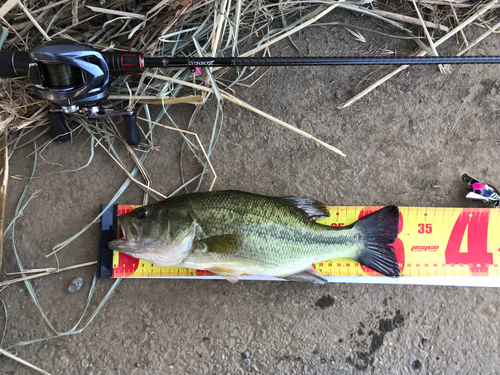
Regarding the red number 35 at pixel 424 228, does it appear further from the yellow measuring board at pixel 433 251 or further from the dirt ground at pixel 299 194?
the dirt ground at pixel 299 194

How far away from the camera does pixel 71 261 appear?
98.6 inches

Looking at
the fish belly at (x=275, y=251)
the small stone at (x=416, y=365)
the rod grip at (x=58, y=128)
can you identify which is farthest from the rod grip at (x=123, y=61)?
the small stone at (x=416, y=365)

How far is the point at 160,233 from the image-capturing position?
6.75 feet

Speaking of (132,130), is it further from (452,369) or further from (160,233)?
(452,369)

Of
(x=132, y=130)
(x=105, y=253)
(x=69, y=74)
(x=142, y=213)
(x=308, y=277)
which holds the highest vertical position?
(x=69, y=74)

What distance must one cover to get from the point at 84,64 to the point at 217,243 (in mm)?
1314

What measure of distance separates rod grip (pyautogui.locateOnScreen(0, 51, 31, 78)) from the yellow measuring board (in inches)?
41.3

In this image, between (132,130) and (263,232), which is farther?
(132,130)

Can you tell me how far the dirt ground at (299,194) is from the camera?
8.18 ft

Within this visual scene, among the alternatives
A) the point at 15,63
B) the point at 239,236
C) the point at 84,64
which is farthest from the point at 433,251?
the point at 15,63

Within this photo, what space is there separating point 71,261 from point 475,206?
10.1ft

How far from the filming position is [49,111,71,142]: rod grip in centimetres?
232

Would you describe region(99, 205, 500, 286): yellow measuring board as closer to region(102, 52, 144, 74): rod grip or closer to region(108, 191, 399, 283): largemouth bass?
region(108, 191, 399, 283): largemouth bass

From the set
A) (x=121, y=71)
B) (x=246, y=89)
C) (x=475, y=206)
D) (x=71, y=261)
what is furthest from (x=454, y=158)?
(x=71, y=261)
